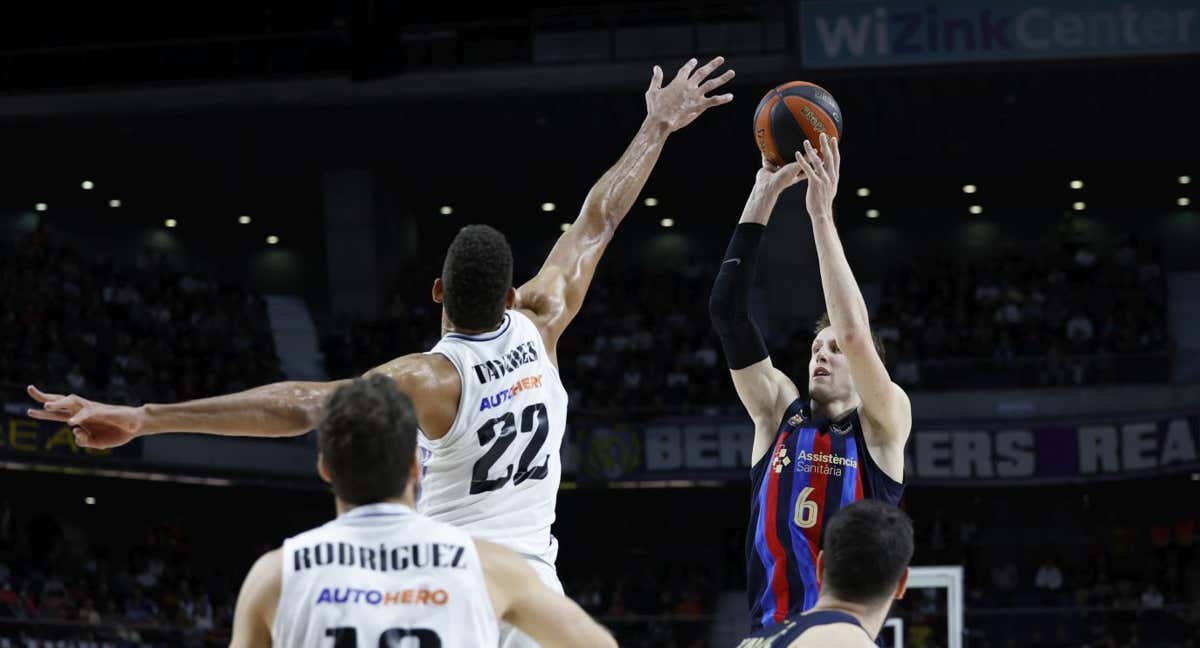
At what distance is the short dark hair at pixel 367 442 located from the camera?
3.78 metres

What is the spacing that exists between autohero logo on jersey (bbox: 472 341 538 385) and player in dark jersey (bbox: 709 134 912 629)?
1350 mm

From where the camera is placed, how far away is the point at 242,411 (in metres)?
4.76

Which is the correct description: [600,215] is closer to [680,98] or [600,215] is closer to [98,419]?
[680,98]

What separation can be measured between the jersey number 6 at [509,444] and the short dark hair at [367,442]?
4.97 feet

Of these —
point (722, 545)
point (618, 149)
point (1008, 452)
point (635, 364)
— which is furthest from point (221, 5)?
point (1008, 452)

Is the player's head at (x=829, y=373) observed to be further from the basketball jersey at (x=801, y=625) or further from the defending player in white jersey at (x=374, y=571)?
the defending player in white jersey at (x=374, y=571)

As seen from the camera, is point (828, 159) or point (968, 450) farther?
point (968, 450)

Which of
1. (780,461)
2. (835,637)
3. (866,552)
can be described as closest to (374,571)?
(835,637)

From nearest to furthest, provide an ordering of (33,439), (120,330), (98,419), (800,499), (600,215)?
(98,419)
(800,499)
(600,215)
(33,439)
(120,330)

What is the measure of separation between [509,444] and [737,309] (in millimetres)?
1857

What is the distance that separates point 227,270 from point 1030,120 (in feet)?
64.7

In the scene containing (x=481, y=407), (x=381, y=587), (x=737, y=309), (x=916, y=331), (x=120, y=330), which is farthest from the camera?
(x=916, y=331)

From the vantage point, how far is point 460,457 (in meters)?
5.39

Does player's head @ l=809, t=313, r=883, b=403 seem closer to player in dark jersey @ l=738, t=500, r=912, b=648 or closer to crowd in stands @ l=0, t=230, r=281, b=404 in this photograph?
player in dark jersey @ l=738, t=500, r=912, b=648
